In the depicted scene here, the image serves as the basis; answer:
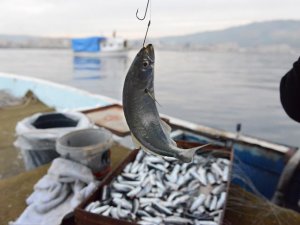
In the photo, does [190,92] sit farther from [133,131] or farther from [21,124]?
[133,131]

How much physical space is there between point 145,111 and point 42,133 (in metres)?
3.33

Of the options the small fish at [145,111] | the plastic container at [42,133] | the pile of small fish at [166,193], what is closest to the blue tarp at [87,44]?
the plastic container at [42,133]

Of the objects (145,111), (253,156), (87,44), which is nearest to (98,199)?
(145,111)

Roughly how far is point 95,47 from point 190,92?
30.8 meters

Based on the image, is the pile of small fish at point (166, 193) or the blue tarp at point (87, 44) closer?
the pile of small fish at point (166, 193)

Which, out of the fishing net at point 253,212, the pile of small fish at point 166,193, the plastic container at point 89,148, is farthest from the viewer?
the plastic container at point 89,148

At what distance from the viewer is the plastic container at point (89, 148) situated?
3752 mm

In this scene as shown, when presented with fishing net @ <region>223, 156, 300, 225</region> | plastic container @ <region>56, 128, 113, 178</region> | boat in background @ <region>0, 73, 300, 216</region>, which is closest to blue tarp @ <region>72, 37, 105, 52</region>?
boat in background @ <region>0, 73, 300, 216</region>

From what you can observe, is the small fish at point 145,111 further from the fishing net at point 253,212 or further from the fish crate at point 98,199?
the fishing net at point 253,212

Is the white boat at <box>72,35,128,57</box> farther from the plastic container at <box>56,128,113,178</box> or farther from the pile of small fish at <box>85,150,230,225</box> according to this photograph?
the pile of small fish at <box>85,150,230,225</box>

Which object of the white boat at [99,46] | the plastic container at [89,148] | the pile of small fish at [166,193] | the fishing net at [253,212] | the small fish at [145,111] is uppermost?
the white boat at [99,46]

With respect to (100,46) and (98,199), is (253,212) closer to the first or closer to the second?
(98,199)

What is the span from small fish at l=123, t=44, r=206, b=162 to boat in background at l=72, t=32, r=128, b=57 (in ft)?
147

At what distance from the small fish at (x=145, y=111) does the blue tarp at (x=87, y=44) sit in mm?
45893
